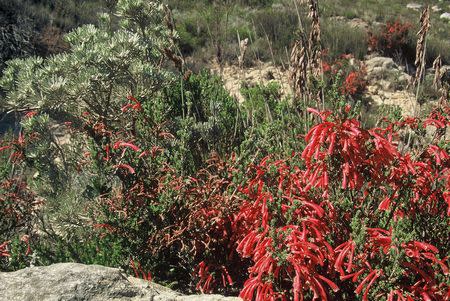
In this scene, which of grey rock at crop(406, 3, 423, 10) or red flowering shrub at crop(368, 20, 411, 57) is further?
grey rock at crop(406, 3, 423, 10)

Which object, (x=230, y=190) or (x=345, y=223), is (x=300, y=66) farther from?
(x=345, y=223)

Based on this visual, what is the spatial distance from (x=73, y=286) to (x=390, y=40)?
10949mm

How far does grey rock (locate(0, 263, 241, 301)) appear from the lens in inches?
80.4

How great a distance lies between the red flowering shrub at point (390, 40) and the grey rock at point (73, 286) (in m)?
10.5

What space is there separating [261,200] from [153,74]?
1.61 meters

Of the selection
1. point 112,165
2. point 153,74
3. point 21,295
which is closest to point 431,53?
point 153,74

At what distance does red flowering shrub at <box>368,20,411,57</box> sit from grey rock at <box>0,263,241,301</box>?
1052 cm

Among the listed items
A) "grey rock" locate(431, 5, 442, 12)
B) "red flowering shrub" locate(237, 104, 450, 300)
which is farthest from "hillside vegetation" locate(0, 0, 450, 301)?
"grey rock" locate(431, 5, 442, 12)

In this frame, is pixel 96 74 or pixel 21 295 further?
pixel 96 74

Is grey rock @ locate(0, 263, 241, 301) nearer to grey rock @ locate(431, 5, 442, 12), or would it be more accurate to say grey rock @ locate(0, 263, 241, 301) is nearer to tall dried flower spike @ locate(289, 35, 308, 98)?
tall dried flower spike @ locate(289, 35, 308, 98)

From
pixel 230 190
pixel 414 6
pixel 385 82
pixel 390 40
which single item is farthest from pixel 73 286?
pixel 414 6

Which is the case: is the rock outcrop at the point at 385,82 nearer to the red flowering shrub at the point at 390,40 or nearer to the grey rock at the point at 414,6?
the red flowering shrub at the point at 390,40

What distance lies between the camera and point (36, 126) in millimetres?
3404

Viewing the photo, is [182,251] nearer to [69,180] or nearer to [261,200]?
[261,200]
